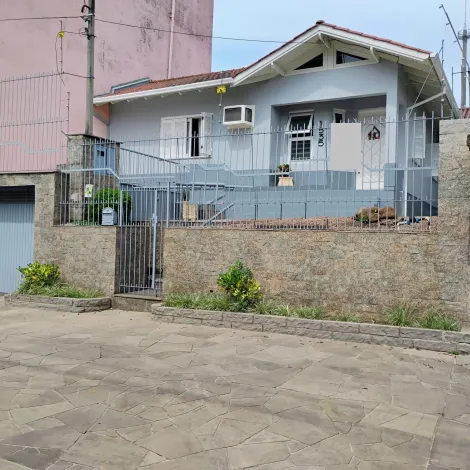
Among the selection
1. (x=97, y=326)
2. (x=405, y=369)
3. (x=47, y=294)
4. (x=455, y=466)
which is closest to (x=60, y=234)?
(x=47, y=294)

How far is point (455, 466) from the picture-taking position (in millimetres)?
3277

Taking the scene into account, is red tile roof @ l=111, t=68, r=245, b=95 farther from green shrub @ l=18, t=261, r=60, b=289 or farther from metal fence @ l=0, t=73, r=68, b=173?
green shrub @ l=18, t=261, r=60, b=289

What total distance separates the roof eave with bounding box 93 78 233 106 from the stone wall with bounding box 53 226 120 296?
592 centimetres

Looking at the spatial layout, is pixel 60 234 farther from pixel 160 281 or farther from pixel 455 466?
pixel 455 466

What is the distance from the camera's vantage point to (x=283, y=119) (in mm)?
13680

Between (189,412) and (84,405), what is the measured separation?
0.95 m

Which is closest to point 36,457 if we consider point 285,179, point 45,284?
point 45,284

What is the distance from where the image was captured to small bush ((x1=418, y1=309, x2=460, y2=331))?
6238 millimetres

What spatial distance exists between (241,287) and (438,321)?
110 inches

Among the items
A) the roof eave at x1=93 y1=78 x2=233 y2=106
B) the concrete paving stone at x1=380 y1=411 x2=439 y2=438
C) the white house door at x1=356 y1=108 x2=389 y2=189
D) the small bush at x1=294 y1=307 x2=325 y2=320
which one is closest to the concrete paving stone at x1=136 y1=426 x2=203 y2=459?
the concrete paving stone at x1=380 y1=411 x2=439 y2=438

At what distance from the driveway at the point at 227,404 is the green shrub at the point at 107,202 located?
10.7 ft

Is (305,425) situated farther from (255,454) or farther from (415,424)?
(415,424)

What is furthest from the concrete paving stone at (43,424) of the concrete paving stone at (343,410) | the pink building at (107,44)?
the pink building at (107,44)

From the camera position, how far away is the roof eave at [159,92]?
13250mm
